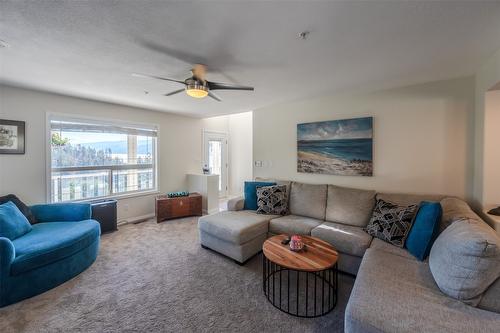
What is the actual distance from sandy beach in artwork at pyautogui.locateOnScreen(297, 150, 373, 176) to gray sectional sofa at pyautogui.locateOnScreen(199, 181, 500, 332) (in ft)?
1.05

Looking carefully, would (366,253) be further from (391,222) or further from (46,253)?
(46,253)

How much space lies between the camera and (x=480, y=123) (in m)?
2.35

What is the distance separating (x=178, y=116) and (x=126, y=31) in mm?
3471

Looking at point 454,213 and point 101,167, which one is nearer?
point 454,213

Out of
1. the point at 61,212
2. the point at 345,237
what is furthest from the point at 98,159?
the point at 345,237

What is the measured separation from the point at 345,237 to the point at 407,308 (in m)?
1.14

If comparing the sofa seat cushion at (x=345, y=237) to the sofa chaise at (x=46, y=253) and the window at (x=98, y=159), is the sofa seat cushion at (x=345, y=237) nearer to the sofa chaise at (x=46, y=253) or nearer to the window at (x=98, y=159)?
the sofa chaise at (x=46, y=253)

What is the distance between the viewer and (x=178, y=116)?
5051 millimetres

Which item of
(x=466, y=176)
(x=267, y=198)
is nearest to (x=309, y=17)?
(x=267, y=198)

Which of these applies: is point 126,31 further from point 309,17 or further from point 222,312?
point 222,312

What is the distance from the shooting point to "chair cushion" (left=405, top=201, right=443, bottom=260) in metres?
1.89

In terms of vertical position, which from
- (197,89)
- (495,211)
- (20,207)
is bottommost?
(20,207)

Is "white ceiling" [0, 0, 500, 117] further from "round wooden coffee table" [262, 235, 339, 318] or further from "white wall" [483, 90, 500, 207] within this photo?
"round wooden coffee table" [262, 235, 339, 318]

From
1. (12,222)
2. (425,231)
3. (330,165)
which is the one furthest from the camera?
(330,165)
